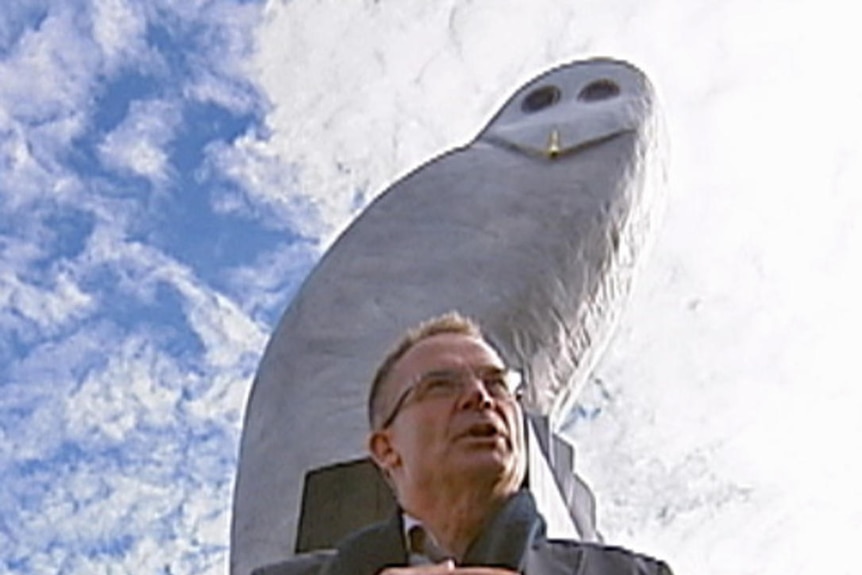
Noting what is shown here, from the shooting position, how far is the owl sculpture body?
529 centimetres

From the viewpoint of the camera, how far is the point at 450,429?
203 cm

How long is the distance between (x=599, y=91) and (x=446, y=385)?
5.46 metres

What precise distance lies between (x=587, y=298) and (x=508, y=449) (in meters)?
4.31

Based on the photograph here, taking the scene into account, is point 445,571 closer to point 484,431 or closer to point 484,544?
point 484,544

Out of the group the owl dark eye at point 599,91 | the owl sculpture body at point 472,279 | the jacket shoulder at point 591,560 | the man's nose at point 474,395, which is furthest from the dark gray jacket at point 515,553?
the owl dark eye at point 599,91

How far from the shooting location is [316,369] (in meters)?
5.52

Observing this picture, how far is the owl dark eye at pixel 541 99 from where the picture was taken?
7395 mm

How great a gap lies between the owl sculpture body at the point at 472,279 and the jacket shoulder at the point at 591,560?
3.05 metres

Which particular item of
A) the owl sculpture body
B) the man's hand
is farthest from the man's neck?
the owl sculpture body

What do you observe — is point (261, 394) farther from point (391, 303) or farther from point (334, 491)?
point (334, 491)

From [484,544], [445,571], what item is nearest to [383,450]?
[484,544]

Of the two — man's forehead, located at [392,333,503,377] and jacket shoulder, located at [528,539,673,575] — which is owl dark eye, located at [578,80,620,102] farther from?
jacket shoulder, located at [528,539,673,575]

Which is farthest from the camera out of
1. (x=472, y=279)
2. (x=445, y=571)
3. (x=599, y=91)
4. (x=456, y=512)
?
(x=599, y=91)

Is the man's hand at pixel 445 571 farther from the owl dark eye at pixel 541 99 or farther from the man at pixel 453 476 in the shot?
the owl dark eye at pixel 541 99
